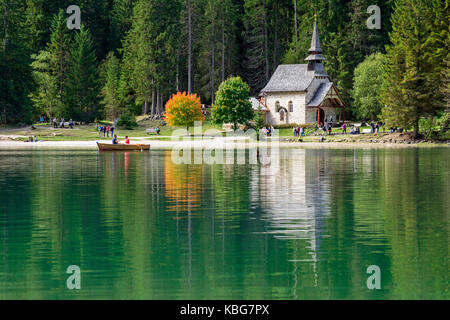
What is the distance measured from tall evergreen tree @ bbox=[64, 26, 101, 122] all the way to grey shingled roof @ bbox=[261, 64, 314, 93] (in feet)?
92.0

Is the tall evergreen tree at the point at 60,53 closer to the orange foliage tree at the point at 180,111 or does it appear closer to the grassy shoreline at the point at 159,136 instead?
the grassy shoreline at the point at 159,136

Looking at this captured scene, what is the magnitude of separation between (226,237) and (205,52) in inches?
4052

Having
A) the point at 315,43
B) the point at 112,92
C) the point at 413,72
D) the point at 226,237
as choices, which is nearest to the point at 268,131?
the point at 315,43

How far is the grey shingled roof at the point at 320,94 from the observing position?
10512cm

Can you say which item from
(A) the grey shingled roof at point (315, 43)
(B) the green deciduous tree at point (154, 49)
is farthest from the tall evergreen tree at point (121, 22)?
(A) the grey shingled roof at point (315, 43)

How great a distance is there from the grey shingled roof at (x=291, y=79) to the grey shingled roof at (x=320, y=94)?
1983mm

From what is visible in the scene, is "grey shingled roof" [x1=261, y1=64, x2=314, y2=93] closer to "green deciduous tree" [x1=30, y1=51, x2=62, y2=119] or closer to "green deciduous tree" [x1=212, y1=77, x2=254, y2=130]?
"green deciduous tree" [x1=212, y1=77, x2=254, y2=130]

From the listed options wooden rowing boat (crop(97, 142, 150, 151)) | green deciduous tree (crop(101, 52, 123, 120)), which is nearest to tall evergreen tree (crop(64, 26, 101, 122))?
green deciduous tree (crop(101, 52, 123, 120))

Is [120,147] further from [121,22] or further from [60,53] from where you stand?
[121,22]

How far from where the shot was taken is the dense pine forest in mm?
80500

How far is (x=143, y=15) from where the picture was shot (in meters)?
112
